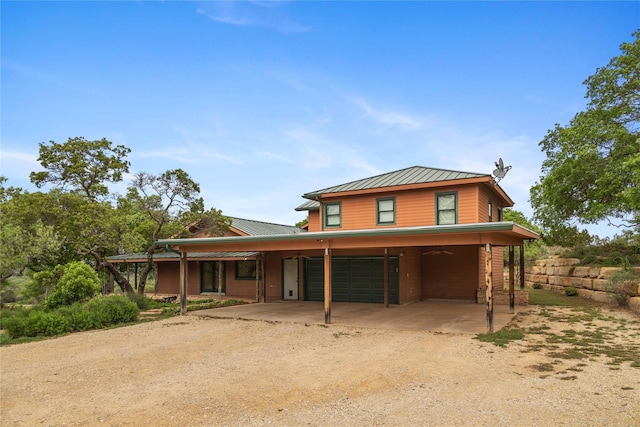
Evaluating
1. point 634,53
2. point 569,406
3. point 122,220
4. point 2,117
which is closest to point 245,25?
point 2,117

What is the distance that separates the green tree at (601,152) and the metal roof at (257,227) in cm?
1333

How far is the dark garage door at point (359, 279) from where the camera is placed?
1761 centimetres

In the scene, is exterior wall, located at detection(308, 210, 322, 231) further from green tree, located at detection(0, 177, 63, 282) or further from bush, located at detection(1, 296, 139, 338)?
green tree, located at detection(0, 177, 63, 282)

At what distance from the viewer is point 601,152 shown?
63.5ft

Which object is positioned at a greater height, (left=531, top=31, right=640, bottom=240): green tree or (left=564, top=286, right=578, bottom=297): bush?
(left=531, top=31, right=640, bottom=240): green tree

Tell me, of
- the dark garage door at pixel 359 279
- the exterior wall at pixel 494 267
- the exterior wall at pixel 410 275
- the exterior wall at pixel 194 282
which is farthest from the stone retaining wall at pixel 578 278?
the exterior wall at pixel 194 282

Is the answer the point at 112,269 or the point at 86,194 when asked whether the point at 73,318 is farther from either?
the point at 86,194

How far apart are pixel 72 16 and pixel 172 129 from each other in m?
6.30

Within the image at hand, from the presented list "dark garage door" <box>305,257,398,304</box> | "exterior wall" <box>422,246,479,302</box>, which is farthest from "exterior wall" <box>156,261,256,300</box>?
"exterior wall" <box>422,246,479,302</box>

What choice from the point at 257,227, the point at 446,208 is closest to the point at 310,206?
the point at 257,227

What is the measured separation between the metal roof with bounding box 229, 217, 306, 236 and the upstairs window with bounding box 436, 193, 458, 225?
26.5 ft

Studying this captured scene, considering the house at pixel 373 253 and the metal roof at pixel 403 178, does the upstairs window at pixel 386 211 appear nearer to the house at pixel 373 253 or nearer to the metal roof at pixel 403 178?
the house at pixel 373 253

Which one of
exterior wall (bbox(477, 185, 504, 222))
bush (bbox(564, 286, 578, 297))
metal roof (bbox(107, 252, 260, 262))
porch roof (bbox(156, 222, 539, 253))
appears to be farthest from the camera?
metal roof (bbox(107, 252, 260, 262))

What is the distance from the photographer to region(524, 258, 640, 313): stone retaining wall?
15.9 metres
